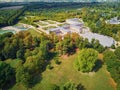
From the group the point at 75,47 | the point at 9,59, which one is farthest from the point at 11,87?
the point at 75,47

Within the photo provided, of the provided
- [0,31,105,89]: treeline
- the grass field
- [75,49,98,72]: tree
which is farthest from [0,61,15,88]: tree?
[75,49,98,72]: tree

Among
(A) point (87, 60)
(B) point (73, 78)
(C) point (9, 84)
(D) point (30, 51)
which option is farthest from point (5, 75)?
(A) point (87, 60)

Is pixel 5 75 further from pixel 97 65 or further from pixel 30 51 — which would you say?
pixel 97 65

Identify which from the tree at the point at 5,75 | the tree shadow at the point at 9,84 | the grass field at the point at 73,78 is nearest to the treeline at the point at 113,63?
the grass field at the point at 73,78

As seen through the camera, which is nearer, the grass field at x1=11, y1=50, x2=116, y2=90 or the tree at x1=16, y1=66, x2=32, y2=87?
the grass field at x1=11, y1=50, x2=116, y2=90

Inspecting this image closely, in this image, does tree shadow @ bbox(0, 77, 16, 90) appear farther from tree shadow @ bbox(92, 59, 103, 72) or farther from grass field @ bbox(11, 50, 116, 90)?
tree shadow @ bbox(92, 59, 103, 72)

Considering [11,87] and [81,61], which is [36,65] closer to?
[11,87]
